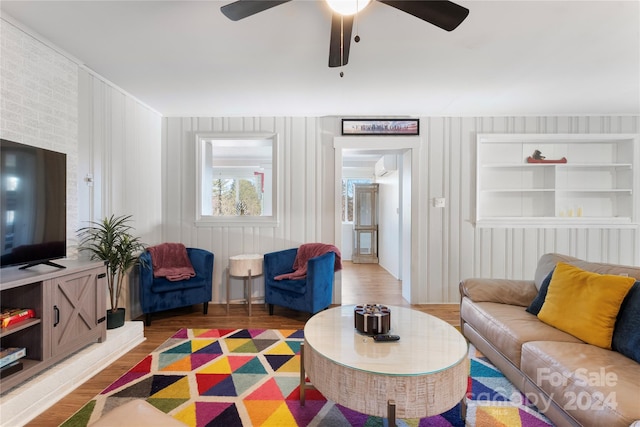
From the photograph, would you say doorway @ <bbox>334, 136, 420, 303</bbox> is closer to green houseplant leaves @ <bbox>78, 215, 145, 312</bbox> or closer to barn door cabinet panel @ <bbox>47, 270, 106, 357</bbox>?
green houseplant leaves @ <bbox>78, 215, 145, 312</bbox>

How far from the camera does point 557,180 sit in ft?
13.3

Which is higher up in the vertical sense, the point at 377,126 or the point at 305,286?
the point at 377,126

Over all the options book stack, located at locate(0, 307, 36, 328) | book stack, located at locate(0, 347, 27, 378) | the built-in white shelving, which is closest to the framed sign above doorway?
the built-in white shelving

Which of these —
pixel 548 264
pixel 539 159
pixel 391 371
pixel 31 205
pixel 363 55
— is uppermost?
pixel 363 55

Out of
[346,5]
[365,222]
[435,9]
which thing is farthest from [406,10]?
[365,222]

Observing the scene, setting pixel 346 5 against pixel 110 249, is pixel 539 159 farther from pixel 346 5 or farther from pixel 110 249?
pixel 110 249

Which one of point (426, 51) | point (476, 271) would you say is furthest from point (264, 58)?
point (476, 271)

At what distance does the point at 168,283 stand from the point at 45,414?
1557 mm

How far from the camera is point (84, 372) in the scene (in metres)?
2.21

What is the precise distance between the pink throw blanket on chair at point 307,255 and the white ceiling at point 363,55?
1.78m

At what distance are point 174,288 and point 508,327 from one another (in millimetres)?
3256

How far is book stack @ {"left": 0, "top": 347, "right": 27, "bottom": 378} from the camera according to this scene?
1.76 m

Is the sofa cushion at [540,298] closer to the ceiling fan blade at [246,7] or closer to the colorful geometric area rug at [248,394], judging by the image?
the colorful geometric area rug at [248,394]

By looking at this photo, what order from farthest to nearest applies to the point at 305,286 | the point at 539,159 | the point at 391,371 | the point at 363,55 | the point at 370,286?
the point at 370,286 → the point at 539,159 → the point at 305,286 → the point at 363,55 → the point at 391,371
